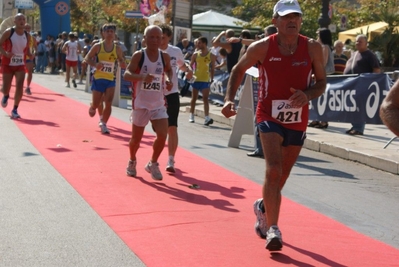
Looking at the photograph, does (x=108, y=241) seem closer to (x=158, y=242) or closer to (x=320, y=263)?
(x=158, y=242)

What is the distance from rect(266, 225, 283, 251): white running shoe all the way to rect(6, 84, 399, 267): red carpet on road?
79 millimetres

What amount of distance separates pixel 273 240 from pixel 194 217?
1.61m

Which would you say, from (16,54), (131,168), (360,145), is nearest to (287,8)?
(131,168)

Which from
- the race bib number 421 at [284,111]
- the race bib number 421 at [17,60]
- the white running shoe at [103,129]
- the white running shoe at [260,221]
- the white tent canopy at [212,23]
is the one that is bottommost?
the white running shoe at [103,129]

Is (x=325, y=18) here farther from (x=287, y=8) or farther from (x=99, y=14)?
(x=99, y=14)

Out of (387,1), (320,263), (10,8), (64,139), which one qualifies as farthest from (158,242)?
(10,8)

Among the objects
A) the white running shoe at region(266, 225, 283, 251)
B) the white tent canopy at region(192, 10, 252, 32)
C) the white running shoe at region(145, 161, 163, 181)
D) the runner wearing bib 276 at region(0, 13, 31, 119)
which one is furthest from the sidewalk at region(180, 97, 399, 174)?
the white tent canopy at region(192, 10, 252, 32)

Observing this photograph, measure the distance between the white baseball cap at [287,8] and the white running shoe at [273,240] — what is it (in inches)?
66.4

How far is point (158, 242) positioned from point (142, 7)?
23.6 m

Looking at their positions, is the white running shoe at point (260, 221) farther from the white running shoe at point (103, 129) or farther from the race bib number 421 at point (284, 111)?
the white running shoe at point (103, 129)

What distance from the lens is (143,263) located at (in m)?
6.15

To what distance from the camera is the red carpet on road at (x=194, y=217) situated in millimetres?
6571

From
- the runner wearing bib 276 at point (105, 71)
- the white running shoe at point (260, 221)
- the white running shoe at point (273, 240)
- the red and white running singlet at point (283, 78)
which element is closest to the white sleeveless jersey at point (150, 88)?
the white running shoe at point (260, 221)

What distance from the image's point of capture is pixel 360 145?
565 inches
